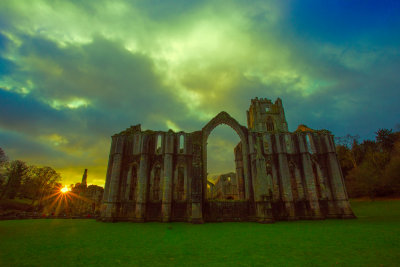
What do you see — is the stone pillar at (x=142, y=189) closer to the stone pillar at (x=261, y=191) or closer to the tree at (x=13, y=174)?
the stone pillar at (x=261, y=191)

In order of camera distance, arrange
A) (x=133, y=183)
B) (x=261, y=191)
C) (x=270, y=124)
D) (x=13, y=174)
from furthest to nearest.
Result: 1. (x=270, y=124)
2. (x=13, y=174)
3. (x=133, y=183)
4. (x=261, y=191)

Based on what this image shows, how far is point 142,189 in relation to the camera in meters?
21.1

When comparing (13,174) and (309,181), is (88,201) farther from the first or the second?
(309,181)

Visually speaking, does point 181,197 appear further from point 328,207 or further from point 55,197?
point 55,197

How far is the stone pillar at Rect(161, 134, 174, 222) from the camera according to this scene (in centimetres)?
2014

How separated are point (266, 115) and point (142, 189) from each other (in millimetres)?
42980

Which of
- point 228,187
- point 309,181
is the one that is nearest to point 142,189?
point 309,181

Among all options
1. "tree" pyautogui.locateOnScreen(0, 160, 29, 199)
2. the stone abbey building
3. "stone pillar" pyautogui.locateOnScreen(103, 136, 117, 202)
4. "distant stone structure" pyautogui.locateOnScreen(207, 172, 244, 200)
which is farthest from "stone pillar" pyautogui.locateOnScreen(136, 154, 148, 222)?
"tree" pyautogui.locateOnScreen(0, 160, 29, 199)

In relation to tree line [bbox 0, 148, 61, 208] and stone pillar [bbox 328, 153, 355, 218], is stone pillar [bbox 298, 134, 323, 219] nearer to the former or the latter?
stone pillar [bbox 328, 153, 355, 218]

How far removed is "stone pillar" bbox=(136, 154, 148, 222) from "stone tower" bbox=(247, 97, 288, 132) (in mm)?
36076

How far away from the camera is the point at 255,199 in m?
19.8

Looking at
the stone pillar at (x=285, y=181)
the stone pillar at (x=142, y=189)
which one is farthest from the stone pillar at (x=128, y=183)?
the stone pillar at (x=285, y=181)

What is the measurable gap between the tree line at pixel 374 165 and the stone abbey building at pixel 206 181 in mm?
11387

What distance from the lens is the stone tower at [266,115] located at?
167ft
